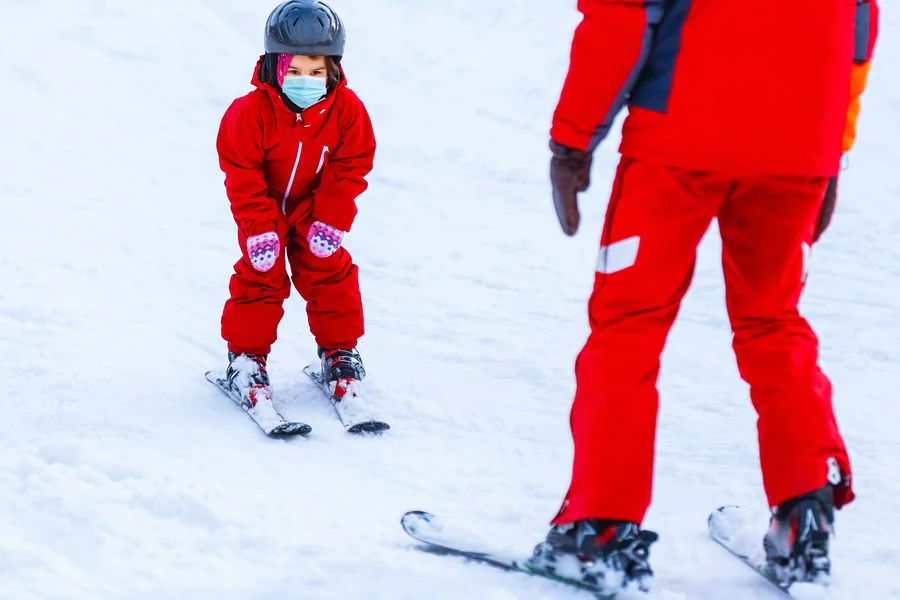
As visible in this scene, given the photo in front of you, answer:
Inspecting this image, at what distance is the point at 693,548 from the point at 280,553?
3.61 ft

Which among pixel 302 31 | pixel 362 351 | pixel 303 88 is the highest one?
pixel 302 31

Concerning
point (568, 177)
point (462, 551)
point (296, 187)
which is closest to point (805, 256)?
point (568, 177)

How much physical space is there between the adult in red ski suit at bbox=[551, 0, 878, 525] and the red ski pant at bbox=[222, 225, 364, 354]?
179cm

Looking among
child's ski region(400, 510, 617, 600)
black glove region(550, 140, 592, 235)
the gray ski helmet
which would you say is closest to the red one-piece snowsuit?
the gray ski helmet

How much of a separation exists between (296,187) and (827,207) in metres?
2.07

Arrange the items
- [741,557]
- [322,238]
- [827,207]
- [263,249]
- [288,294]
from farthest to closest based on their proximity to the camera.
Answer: [288,294] < [322,238] < [263,249] < [741,557] < [827,207]

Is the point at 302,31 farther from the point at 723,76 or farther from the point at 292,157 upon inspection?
the point at 723,76

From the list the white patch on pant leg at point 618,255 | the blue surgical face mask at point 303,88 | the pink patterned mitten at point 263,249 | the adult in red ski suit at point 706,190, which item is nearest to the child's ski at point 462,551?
the adult in red ski suit at point 706,190

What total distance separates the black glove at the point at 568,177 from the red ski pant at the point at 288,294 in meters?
1.77

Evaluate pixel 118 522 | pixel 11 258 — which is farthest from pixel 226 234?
pixel 118 522

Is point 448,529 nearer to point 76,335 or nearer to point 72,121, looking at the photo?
point 76,335

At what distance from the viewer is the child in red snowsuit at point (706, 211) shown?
2230mm

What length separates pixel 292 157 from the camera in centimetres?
387

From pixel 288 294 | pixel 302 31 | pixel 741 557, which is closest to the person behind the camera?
pixel 741 557
